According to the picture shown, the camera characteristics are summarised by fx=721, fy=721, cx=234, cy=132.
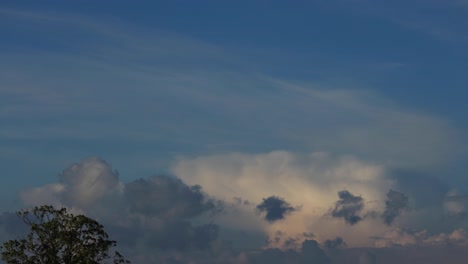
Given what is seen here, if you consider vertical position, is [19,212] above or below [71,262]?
above

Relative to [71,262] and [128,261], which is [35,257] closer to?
[71,262]

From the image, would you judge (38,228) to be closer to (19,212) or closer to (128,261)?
(19,212)

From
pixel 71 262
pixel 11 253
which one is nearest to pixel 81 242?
pixel 71 262

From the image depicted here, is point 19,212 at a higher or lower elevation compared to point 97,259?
higher

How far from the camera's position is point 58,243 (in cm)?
11719

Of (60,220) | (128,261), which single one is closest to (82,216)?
(60,220)

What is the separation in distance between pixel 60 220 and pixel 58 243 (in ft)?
12.3

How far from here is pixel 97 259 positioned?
118500 millimetres

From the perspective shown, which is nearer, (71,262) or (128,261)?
(71,262)

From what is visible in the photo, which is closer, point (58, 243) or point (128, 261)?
point (58, 243)

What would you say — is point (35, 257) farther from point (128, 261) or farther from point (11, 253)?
point (128, 261)

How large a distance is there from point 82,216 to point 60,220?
364 centimetres

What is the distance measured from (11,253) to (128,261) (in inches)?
774

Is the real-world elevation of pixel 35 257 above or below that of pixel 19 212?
below
